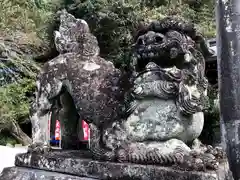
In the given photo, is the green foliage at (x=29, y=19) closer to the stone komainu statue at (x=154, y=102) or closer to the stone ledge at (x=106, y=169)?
the stone ledge at (x=106, y=169)

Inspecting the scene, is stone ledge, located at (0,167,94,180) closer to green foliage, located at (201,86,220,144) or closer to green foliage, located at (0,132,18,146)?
green foliage, located at (201,86,220,144)

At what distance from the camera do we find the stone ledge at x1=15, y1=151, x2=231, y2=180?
188 cm

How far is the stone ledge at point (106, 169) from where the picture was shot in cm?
188

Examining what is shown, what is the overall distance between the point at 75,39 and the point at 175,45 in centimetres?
123

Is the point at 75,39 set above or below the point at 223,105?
above

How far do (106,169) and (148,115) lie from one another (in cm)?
49

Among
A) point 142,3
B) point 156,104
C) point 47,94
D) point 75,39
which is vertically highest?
point 142,3

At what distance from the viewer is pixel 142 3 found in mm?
9180

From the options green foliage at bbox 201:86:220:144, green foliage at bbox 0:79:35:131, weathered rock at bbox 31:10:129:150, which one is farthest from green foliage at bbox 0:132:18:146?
weathered rock at bbox 31:10:129:150

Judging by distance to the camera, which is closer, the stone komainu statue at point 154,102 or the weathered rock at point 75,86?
the stone komainu statue at point 154,102

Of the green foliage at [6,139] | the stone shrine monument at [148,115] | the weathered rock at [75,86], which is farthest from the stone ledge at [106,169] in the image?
the green foliage at [6,139]

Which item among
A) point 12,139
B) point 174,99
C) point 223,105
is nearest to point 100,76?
point 174,99

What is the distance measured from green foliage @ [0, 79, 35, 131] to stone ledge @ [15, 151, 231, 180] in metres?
6.16

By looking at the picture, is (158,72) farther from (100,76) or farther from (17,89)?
(17,89)
